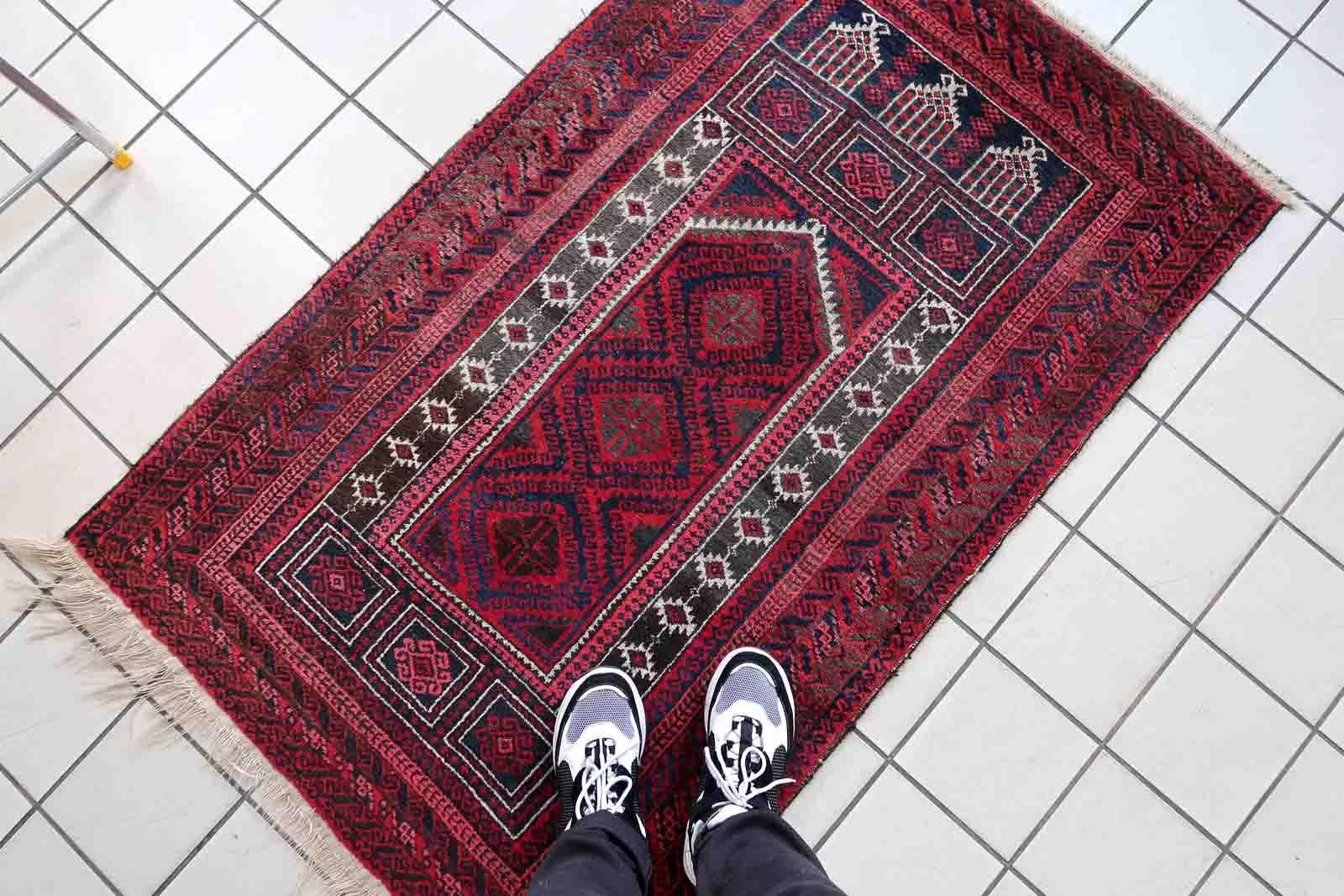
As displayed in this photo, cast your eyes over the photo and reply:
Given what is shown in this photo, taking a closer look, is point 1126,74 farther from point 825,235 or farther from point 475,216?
point 475,216

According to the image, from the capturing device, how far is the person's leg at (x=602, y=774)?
1226 millimetres

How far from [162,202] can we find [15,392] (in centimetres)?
42

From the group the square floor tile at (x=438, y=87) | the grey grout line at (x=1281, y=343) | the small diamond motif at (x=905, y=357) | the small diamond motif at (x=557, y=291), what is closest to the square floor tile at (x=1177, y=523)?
the grey grout line at (x=1281, y=343)

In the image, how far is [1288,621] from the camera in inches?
57.4

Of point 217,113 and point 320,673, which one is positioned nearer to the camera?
point 320,673

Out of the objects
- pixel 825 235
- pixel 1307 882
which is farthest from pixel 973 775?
pixel 825 235

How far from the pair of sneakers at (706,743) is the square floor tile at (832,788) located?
0.16ft

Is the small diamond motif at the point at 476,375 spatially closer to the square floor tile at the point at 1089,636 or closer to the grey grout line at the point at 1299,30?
the square floor tile at the point at 1089,636

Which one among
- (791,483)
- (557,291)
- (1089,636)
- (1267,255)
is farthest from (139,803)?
(1267,255)

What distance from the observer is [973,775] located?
1419mm

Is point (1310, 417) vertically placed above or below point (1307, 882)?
above

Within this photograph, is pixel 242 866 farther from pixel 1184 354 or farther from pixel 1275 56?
pixel 1275 56

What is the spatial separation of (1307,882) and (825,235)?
1.34 metres

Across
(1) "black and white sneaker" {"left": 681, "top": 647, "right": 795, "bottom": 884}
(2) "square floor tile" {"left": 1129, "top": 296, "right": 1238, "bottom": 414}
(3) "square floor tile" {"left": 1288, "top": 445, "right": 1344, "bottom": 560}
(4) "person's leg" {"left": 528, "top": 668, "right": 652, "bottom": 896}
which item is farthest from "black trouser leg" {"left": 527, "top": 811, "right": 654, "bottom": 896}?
(3) "square floor tile" {"left": 1288, "top": 445, "right": 1344, "bottom": 560}
